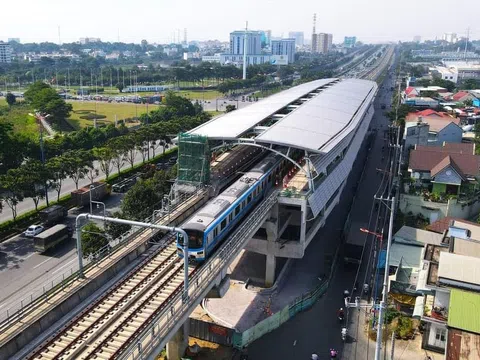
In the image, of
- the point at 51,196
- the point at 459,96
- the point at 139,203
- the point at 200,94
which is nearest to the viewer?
the point at 139,203

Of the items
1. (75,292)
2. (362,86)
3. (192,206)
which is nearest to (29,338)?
(75,292)

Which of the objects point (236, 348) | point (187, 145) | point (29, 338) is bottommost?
point (236, 348)

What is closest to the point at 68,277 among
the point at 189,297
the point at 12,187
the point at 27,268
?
the point at 189,297

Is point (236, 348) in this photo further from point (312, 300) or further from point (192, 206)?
point (192, 206)

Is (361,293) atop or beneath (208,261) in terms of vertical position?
beneath

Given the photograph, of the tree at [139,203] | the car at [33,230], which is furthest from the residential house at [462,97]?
the car at [33,230]

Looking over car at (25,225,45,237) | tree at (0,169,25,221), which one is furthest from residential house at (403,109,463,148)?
tree at (0,169,25,221)

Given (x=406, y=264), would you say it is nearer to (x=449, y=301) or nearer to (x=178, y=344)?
(x=449, y=301)

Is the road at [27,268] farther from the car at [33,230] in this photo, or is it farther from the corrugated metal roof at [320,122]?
the corrugated metal roof at [320,122]
